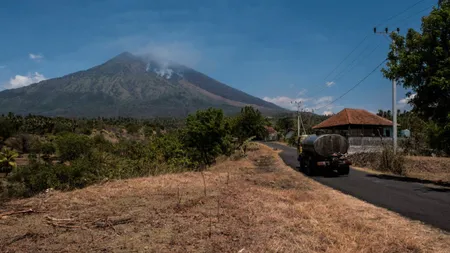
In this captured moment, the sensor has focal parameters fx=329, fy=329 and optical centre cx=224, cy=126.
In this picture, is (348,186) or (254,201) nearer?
(254,201)

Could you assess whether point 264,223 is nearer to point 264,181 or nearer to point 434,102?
point 264,181

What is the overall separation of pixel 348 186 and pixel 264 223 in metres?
10.0

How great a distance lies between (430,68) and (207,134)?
18527 millimetres

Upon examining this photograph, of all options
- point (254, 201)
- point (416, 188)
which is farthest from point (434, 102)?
point (254, 201)

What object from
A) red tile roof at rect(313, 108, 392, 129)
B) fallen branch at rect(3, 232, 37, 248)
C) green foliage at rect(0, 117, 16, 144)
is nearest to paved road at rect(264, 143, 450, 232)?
fallen branch at rect(3, 232, 37, 248)

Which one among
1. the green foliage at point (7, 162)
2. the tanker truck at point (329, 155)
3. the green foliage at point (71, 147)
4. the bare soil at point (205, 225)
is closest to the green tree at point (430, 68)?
the tanker truck at point (329, 155)

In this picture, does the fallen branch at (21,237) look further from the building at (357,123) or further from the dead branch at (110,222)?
the building at (357,123)

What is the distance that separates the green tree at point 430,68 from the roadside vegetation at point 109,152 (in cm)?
1489

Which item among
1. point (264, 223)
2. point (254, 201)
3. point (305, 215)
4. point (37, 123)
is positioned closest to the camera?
point (264, 223)

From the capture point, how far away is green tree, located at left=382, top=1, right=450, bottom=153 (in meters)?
17.7

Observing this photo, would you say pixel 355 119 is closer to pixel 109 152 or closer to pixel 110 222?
pixel 109 152

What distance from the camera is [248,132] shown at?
52719 millimetres

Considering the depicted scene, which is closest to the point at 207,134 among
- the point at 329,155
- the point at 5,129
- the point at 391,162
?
the point at 329,155

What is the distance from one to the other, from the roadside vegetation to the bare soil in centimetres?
511
